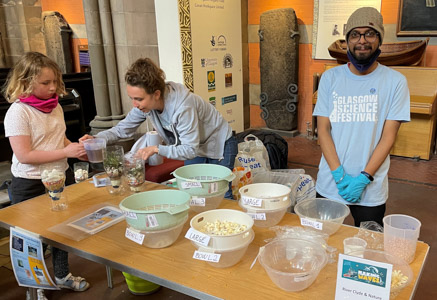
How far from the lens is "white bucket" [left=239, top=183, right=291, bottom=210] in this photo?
63.0 inches

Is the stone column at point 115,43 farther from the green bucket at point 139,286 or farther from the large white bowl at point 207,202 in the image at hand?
the large white bowl at point 207,202

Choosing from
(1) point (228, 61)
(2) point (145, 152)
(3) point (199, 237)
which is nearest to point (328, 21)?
(1) point (228, 61)

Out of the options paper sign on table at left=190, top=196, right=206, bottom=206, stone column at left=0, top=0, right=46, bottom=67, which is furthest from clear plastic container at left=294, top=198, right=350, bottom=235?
stone column at left=0, top=0, right=46, bottom=67

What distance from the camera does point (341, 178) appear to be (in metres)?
1.92

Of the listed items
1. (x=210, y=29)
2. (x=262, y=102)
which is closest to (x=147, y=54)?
(x=210, y=29)

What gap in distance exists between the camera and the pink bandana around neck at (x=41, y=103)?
7.03 feet

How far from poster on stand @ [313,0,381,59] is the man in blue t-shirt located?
395 cm

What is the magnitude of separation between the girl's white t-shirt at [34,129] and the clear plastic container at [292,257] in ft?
4.80

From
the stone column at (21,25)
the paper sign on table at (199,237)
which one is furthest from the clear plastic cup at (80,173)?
the stone column at (21,25)

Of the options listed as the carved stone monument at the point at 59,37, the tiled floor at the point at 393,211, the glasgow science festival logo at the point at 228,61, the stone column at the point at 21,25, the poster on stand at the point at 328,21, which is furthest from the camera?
the stone column at the point at 21,25

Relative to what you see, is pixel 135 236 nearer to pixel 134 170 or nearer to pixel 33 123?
pixel 134 170

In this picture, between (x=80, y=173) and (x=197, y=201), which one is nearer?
(x=197, y=201)

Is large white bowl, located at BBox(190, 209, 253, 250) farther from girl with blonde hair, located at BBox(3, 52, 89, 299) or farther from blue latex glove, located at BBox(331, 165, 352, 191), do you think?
girl with blonde hair, located at BBox(3, 52, 89, 299)

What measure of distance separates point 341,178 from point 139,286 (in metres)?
1.45
